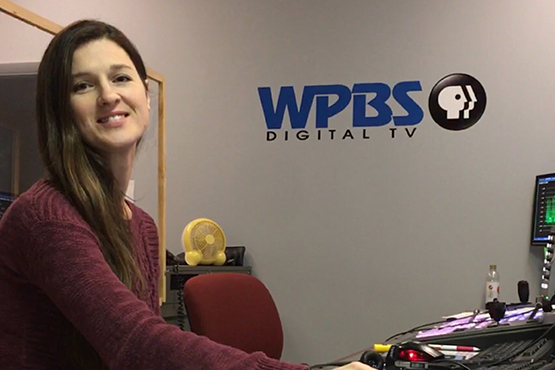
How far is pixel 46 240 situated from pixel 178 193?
370 centimetres

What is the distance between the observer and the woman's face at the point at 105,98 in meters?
1.01

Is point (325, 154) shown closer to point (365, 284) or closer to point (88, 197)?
point (365, 284)

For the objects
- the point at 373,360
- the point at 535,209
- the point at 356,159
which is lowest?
the point at 373,360

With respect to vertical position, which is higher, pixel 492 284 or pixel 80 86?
pixel 80 86

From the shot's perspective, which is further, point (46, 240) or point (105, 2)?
point (105, 2)

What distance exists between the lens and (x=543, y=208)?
376 cm

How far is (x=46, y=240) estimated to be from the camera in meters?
0.85

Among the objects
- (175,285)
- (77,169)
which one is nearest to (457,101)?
(175,285)

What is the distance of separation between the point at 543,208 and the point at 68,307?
3461 millimetres

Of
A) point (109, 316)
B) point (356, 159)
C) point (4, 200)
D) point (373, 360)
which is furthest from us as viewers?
point (356, 159)

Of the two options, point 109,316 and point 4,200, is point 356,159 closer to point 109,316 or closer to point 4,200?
point 4,200

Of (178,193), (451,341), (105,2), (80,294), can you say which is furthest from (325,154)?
(80,294)

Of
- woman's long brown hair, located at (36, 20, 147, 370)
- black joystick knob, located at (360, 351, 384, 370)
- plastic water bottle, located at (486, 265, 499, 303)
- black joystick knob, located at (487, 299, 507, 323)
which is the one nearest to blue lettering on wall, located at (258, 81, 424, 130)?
plastic water bottle, located at (486, 265, 499, 303)

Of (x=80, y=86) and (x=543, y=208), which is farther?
(x=543, y=208)
